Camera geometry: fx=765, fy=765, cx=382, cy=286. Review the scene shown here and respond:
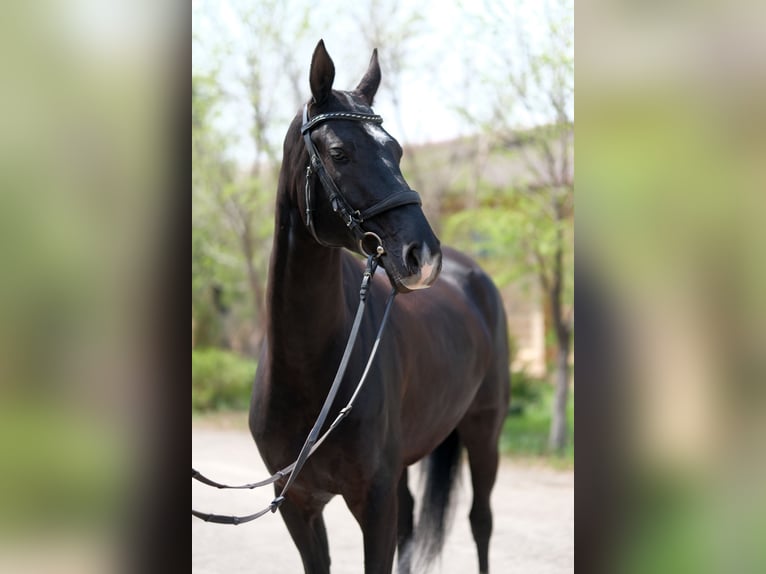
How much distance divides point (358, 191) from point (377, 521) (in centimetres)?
112

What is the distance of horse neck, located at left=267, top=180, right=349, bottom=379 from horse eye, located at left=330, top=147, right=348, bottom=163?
0.26m

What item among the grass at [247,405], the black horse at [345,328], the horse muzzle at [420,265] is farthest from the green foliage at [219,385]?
the horse muzzle at [420,265]

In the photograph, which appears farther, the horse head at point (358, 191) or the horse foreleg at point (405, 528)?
the horse foreleg at point (405, 528)

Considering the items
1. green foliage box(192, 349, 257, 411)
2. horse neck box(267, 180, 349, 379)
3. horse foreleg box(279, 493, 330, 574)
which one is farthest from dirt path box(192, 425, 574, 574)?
green foliage box(192, 349, 257, 411)

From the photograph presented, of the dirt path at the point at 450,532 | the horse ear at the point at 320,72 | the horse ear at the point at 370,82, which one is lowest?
the dirt path at the point at 450,532

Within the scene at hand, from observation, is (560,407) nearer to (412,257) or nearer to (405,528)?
(405,528)

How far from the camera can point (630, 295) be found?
30.2 inches

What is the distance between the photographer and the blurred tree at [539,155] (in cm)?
695

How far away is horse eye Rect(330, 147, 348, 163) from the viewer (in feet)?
7.43

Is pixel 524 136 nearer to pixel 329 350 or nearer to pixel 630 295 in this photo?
pixel 329 350

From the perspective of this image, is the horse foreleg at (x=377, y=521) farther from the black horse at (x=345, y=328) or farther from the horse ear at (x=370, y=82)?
the horse ear at (x=370, y=82)

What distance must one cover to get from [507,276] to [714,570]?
720 cm

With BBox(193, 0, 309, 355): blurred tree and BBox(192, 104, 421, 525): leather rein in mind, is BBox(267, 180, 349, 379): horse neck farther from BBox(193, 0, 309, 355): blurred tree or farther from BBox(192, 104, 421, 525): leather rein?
BBox(193, 0, 309, 355): blurred tree

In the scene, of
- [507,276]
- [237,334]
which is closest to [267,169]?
[237,334]
